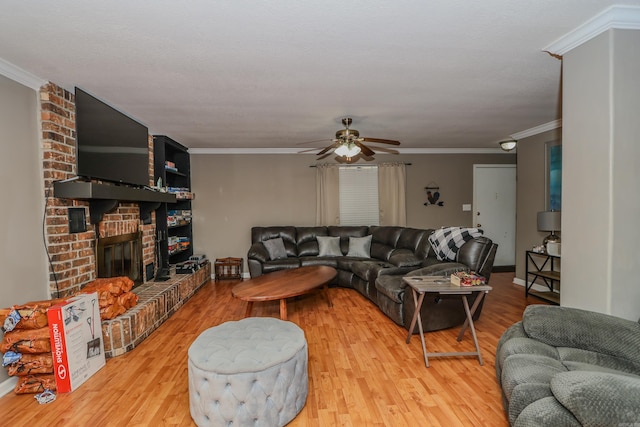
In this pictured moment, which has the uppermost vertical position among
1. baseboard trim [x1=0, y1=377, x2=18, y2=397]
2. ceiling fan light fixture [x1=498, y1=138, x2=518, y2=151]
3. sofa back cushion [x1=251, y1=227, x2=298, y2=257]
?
ceiling fan light fixture [x1=498, y1=138, x2=518, y2=151]

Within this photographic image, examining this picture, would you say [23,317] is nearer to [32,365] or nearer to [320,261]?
[32,365]

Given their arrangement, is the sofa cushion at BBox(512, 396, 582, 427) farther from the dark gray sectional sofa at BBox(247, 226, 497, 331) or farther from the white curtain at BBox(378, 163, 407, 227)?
the white curtain at BBox(378, 163, 407, 227)

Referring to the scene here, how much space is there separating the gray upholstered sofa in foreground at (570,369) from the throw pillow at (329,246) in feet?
11.4

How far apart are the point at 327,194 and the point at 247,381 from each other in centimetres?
447

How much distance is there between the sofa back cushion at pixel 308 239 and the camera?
5.47m

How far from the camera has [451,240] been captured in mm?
3744

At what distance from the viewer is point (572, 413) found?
1206 mm

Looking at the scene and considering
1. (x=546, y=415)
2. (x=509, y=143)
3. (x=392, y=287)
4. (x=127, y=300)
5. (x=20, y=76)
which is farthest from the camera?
(x=509, y=143)

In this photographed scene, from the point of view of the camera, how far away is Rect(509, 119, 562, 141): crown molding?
4.33 meters

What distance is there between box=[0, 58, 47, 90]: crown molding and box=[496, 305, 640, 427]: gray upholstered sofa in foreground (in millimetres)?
3718

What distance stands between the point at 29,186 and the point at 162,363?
174cm

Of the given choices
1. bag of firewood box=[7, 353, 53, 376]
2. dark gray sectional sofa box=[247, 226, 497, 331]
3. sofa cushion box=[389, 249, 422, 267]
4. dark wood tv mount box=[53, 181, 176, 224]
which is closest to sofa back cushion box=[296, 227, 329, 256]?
dark gray sectional sofa box=[247, 226, 497, 331]

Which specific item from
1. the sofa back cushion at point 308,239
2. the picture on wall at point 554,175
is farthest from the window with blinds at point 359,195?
the picture on wall at point 554,175

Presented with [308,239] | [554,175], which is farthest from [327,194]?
[554,175]
